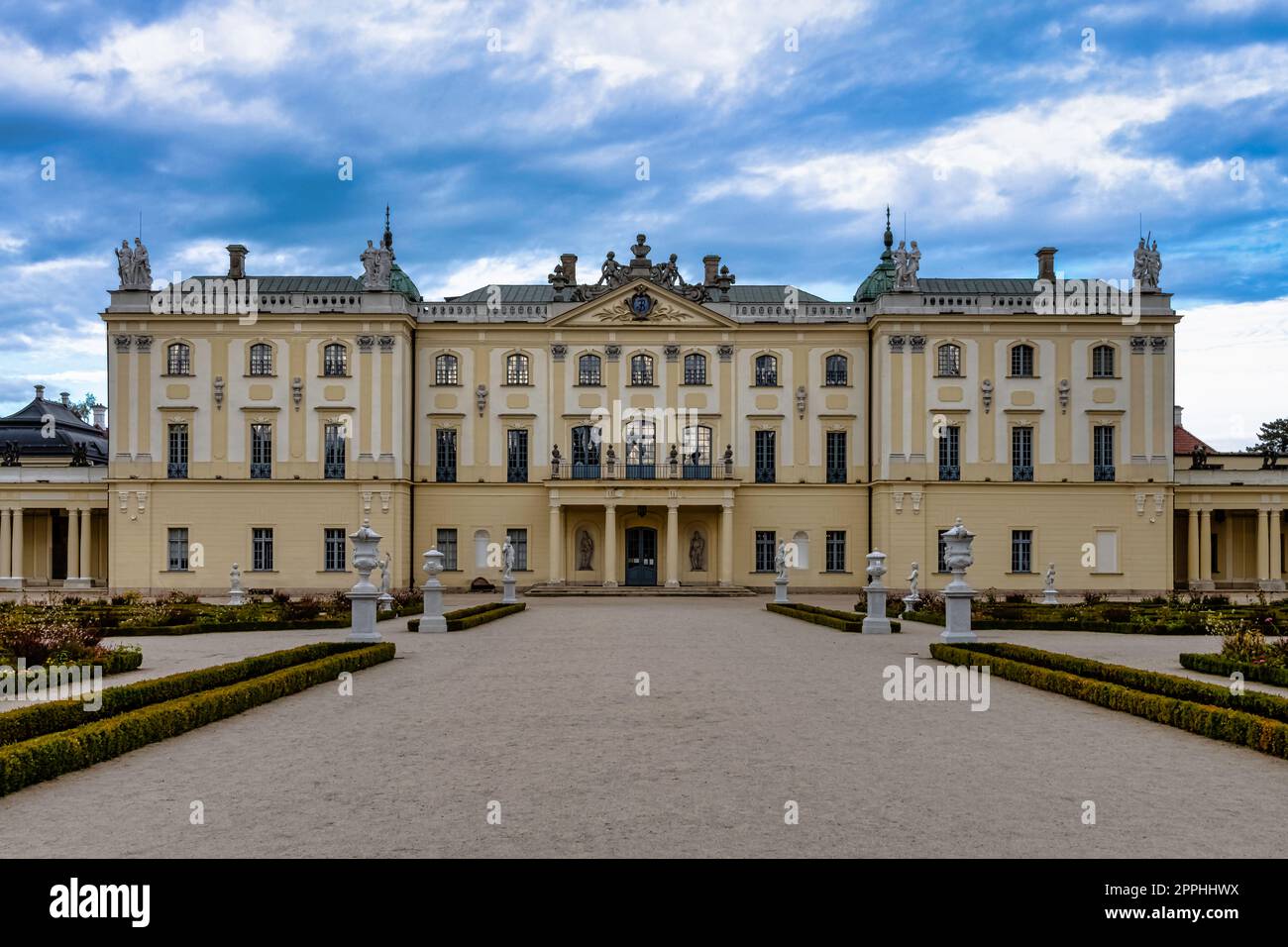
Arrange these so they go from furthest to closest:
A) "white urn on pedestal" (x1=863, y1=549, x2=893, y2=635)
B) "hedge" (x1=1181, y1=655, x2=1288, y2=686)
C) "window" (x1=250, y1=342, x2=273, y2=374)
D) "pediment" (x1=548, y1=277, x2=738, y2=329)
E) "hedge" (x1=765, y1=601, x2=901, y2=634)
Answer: "pediment" (x1=548, y1=277, x2=738, y2=329) → "window" (x1=250, y1=342, x2=273, y2=374) → "hedge" (x1=765, y1=601, x2=901, y2=634) → "white urn on pedestal" (x1=863, y1=549, x2=893, y2=635) → "hedge" (x1=1181, y1=655, x2=1288, y2=686)

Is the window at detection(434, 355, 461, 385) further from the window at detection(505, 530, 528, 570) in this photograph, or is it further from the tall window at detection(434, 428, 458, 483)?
the window at detection(505, 530, 528, 570)

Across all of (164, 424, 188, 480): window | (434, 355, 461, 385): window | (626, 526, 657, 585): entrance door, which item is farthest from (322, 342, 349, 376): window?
(626, 526, 657, 585): entrance door

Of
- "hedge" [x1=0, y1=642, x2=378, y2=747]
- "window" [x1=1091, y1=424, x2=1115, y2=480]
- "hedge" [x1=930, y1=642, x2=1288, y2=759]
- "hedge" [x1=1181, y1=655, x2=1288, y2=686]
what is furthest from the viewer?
"window" [x1=1091, y1=424, x2=1115, y2=480]

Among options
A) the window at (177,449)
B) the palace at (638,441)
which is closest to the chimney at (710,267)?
the palace at (638,441)

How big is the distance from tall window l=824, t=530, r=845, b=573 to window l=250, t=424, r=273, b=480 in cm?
2181

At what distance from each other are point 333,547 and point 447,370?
26.8 ft

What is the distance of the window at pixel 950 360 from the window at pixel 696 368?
359 inches

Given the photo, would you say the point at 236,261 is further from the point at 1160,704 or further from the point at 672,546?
the point at 1160,704

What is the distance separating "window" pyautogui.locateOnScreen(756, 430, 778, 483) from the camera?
143 feet

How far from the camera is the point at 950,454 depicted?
4228 cm

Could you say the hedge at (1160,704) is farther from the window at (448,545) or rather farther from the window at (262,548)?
the window at (262,548)

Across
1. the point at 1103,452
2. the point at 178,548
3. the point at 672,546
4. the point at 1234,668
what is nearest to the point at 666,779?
the point at 1234,668

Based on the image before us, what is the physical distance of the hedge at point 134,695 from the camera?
926 centimetres
